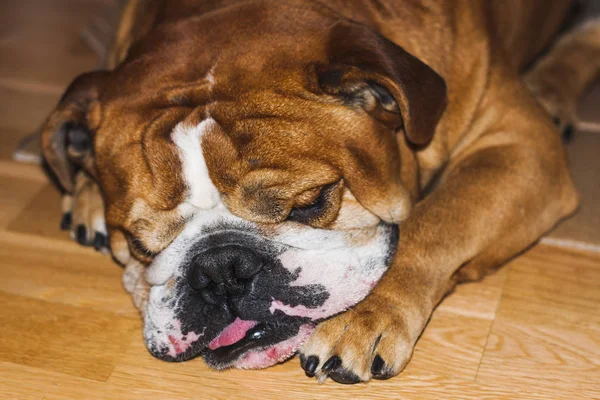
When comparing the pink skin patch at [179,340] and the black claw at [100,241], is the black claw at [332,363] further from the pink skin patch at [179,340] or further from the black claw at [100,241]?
the black claw at [100,241]

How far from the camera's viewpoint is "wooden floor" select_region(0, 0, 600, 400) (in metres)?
2.28

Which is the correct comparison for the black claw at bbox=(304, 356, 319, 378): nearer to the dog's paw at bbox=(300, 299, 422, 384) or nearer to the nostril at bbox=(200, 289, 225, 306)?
the dog's paw at bbox=(300, 299, 422, 384)

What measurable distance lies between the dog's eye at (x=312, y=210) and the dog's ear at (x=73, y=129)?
0.63m

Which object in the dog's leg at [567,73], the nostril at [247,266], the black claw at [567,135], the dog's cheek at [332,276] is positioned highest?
the nostril at [247,266]

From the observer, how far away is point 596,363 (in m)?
2.32

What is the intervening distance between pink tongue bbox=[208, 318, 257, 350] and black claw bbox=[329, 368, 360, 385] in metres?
0.23

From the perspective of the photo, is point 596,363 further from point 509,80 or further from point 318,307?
point 509,80

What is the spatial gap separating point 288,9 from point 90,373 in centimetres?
109

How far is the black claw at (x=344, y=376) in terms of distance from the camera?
86.3 inches

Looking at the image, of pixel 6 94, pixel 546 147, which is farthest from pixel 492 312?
pixel 6 94

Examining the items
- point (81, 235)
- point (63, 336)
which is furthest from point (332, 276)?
point (81, 235)

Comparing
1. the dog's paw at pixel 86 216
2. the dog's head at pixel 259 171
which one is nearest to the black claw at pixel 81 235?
the dog's paw at pixel 86 216

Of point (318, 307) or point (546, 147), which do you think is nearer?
point (318, 307)

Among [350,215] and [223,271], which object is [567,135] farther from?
[223,271]
